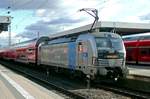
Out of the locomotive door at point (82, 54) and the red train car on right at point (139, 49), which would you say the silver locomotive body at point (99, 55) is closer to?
the locomotive door at point (82, 54)

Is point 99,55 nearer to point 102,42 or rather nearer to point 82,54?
point 102,42

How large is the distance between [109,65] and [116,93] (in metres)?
2.43

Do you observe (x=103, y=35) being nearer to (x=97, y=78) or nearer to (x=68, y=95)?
(x=97, y=78)

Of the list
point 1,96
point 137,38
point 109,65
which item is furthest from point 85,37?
point 137,38

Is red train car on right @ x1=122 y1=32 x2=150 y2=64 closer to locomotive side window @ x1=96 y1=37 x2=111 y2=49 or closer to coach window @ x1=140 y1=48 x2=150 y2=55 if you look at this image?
coach window @ x1=140 y1=48 x2=150 y2=55

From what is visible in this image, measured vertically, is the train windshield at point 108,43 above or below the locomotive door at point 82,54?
above

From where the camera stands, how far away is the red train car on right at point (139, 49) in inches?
1583

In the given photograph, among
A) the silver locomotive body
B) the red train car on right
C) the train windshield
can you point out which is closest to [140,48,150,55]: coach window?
the red train car on right

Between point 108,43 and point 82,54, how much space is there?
1.89 metres

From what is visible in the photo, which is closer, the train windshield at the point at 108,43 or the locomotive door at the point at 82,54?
the train windshield at the point at 108,43

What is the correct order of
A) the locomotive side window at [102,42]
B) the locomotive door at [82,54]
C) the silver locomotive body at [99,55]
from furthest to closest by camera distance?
the locomotive door at [82,54]
the locomotive side window at [102,42]
the silver locomotive body at [99,55]

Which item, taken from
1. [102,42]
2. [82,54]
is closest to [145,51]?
[82,54]

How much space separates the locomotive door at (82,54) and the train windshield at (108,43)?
951 mm

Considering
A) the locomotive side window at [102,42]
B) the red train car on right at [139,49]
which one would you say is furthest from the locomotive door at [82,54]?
the red train car on right at [139,49]
